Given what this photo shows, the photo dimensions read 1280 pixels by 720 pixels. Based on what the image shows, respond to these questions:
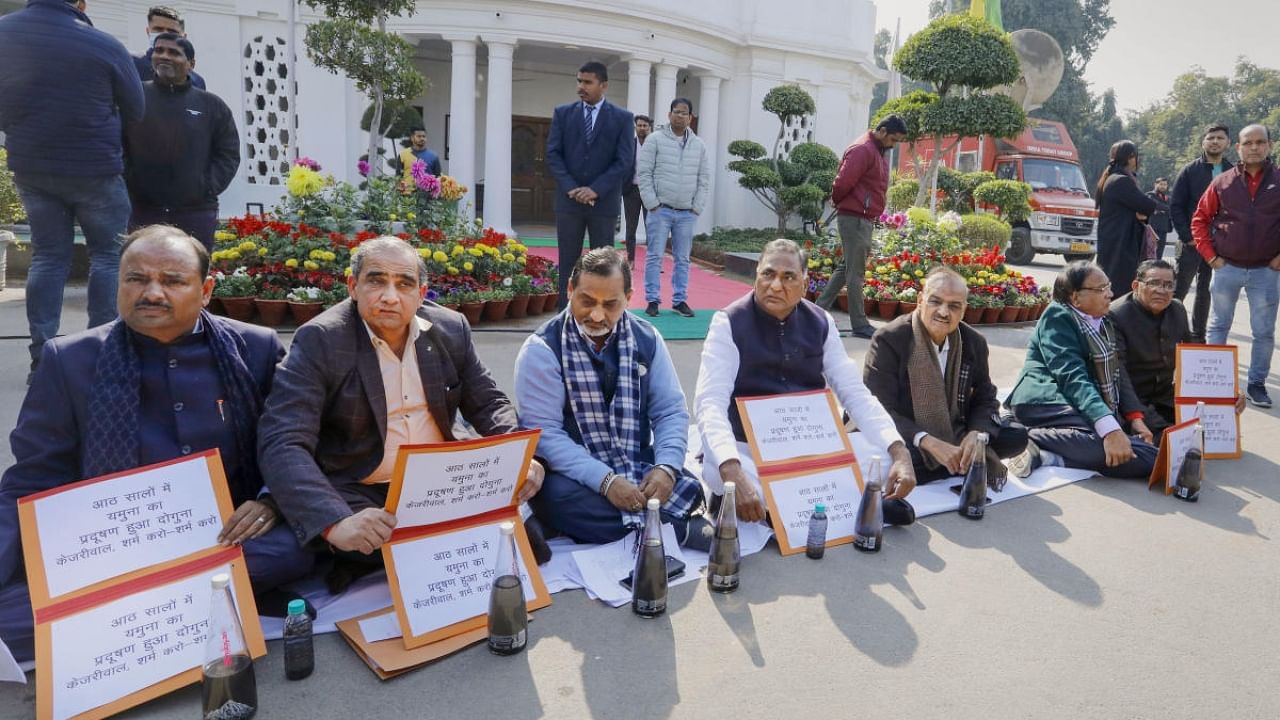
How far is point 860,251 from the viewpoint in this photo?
24.8 feet

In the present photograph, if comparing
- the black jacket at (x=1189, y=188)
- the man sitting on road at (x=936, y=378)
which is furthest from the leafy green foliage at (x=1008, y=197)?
the man sitting on road at (x=936, y=378)

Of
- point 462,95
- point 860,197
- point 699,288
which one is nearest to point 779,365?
point 860,197

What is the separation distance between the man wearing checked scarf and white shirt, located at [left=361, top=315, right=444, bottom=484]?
477 mm

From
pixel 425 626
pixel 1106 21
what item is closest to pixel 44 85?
pixel 425 626

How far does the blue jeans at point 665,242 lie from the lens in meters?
8.04

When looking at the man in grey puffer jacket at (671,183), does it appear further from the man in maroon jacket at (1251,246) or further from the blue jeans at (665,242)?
the man in maroon jacket at (1251,246)

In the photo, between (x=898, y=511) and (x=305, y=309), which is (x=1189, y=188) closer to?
(x=898, y=511)

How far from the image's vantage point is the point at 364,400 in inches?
111

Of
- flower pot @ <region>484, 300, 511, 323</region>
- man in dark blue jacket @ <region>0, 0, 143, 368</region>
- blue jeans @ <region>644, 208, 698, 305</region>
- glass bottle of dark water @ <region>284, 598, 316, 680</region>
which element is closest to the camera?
glass bottle of dark water @ <region>284, 598, 316, 680</region>

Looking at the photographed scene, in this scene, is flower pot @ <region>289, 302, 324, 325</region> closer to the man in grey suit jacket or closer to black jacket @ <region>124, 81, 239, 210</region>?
black jacket @ <region>124, 81, 239, 210</region>

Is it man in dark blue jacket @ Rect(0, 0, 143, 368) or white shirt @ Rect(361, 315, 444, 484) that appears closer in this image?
white shirt @ Rect(361, 315, 444, 484)

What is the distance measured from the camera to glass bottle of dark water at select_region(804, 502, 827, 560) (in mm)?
3238

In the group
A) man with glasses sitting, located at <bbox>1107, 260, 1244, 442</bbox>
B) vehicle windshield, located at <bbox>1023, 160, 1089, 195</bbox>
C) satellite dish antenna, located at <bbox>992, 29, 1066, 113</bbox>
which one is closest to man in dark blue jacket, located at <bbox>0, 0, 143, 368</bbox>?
man with glasses sitting, located at <bbox>1107, 260, 1244, 442</bbox>

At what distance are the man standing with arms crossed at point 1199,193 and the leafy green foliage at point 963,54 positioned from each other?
4.76 meters
